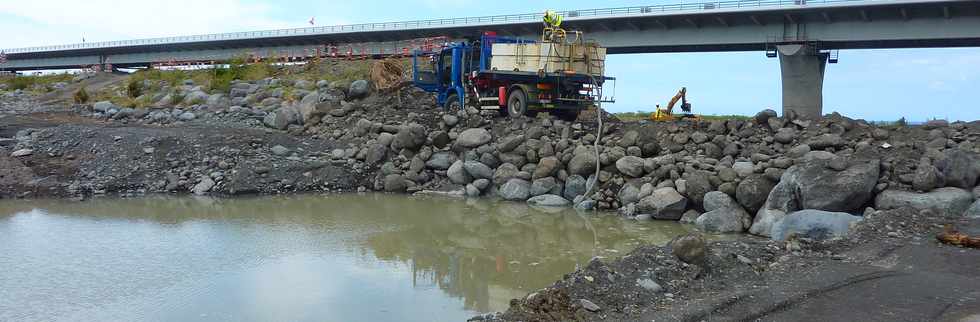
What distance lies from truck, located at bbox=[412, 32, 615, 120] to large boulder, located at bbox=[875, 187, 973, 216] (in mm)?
Result: 6964

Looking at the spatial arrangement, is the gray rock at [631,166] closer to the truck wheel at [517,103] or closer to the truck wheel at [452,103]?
the truck wheel at [517,103]

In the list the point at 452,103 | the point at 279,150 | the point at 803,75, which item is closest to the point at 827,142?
the point at 452,103

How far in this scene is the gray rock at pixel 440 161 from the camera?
16.1 meters

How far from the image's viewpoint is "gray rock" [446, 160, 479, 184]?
1559 cm

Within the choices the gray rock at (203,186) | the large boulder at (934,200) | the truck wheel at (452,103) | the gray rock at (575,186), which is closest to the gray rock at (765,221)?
the large boulder at (934,200)

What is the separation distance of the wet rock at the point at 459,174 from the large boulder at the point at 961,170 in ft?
28.7

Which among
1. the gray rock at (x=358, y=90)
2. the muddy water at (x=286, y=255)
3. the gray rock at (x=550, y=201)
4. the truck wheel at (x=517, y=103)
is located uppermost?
the gray rock at (x=358, y=90)

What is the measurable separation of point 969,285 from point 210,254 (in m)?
8.59

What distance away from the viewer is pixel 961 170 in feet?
34.6

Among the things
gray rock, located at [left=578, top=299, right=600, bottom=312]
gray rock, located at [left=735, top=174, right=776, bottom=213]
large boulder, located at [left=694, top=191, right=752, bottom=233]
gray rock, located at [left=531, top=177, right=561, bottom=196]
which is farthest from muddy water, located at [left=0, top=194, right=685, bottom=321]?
gray rock, located at [left=578, top=299, right=600, bottom=312]

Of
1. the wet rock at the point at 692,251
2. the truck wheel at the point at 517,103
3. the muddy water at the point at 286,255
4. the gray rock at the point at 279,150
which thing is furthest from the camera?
the truck wheel at the point at 517,103

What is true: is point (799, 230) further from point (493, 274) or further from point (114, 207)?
point (114, 207)

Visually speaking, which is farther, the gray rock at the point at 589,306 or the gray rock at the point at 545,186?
the gray rock at the point at 545,186

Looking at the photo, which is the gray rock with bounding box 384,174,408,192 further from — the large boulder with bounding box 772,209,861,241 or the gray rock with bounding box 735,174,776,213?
the large boulder with bounding box 772,209,861,241
